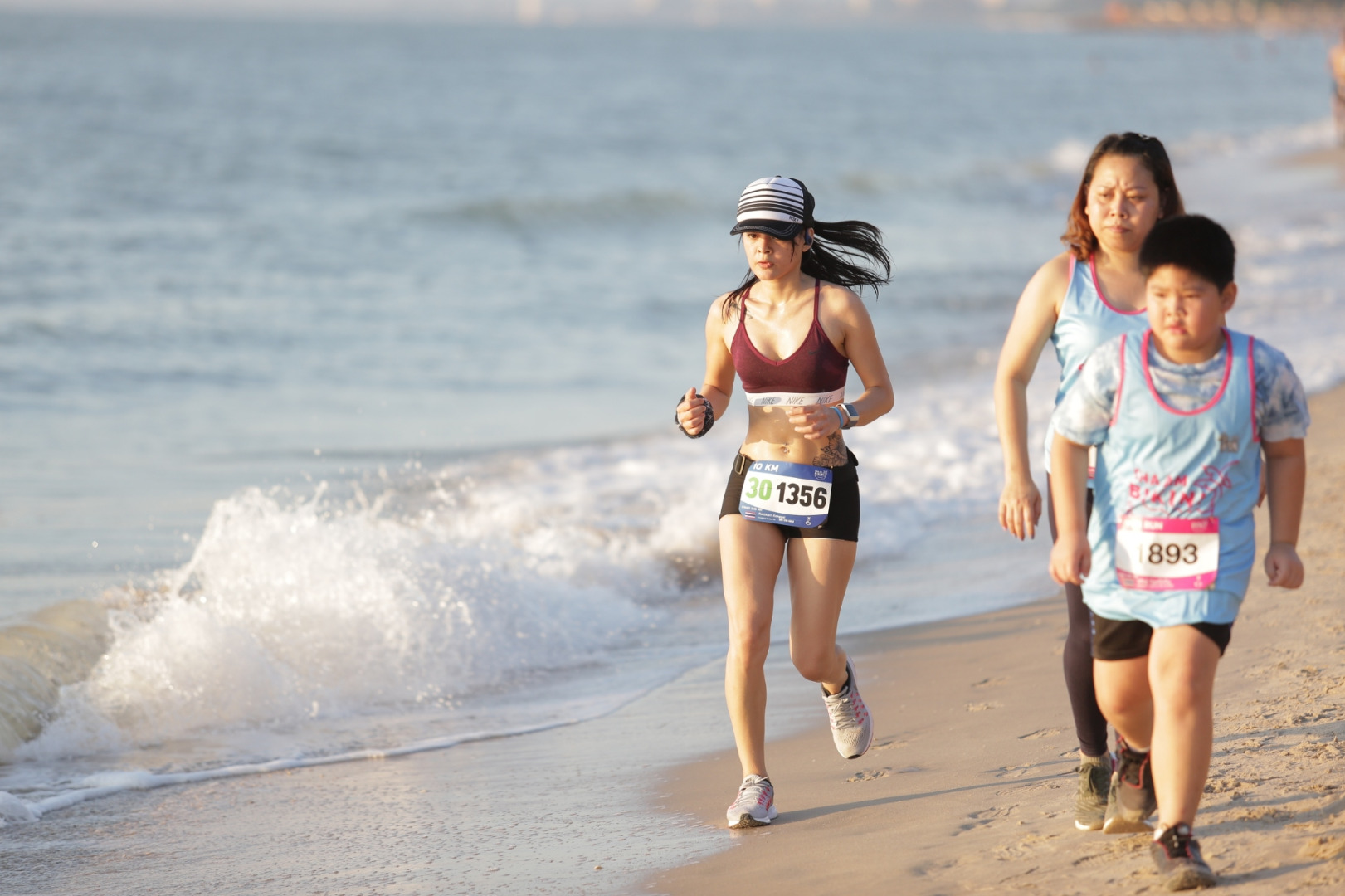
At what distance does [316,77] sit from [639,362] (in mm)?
54458

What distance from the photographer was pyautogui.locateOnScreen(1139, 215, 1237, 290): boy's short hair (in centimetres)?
304

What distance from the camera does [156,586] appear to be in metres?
7.18

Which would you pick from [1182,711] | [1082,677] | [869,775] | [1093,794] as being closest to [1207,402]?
[1182,711]

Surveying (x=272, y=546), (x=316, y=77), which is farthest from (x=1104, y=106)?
(x=272, y=546)

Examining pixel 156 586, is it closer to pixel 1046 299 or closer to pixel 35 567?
pixel 35 567

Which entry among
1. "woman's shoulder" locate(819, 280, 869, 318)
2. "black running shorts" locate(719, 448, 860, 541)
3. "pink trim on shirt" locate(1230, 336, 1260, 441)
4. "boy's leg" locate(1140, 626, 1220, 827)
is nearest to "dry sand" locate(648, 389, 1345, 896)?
"boy's leg" locate(1140, 626, 1220, 827)

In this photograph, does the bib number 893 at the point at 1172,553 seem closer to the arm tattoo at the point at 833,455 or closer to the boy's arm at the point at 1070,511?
the boy's arm at the point at 1070,511

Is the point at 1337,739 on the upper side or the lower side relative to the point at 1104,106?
lower

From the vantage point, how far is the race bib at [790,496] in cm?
414

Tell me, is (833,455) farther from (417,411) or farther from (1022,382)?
(417,411)

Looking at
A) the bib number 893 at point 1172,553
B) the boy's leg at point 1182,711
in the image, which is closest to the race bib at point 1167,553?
the bib number 893 at point 1172,553

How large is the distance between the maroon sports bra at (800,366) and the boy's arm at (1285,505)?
55.9 inches

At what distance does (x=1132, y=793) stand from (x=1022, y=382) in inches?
41.9

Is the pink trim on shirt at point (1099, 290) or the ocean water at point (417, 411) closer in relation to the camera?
the pink trim on shirt at point (1099, 290)
